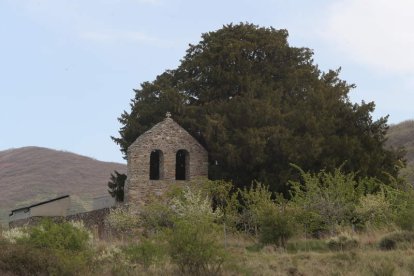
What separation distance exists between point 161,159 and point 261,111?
18.9 ft

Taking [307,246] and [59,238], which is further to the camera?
[307,246]

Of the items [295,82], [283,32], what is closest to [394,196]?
[295,82]

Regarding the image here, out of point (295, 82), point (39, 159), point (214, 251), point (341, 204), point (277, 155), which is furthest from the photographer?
point (39, 159)

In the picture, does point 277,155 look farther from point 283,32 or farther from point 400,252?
point 400,252

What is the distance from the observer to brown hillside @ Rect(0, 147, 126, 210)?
245ft

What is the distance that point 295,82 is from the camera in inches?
1294

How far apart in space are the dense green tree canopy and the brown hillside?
37227 mm

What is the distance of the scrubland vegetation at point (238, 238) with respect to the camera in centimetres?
1703

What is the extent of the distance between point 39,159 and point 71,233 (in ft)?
274

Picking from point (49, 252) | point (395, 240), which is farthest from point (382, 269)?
point (49, 252)

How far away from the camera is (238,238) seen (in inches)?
985

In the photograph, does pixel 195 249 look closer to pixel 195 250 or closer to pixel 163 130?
pixel 195 250

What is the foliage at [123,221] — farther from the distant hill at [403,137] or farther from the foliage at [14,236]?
the distant hill at [403,137]

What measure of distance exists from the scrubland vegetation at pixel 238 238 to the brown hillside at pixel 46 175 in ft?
136
